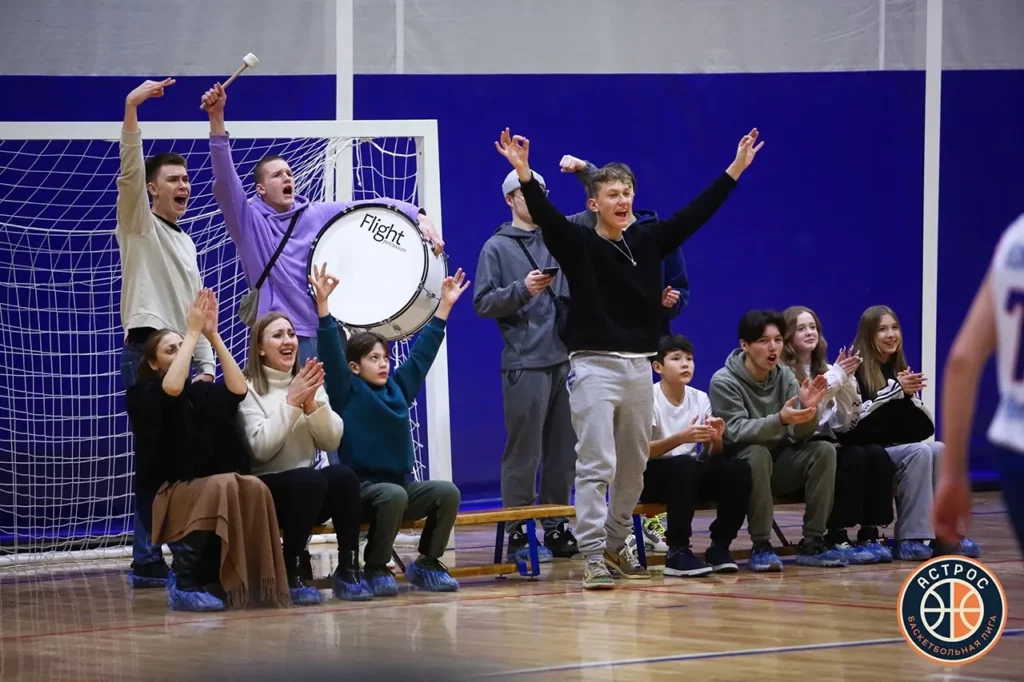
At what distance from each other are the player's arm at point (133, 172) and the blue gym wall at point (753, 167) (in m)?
2.32

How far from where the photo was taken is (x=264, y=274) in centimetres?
585

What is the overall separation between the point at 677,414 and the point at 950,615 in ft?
7.31

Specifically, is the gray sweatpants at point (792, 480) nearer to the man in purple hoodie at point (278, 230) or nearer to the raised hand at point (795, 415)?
the raised hand at point (795, 415)

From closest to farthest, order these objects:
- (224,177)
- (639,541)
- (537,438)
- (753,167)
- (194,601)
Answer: (194,601)
(224,177)
(639,541)
(537,438)
(753,167)

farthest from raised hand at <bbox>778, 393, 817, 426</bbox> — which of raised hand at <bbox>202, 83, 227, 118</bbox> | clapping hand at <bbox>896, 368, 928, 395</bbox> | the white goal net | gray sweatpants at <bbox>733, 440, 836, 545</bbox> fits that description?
raised hand at <bbox>202, 83, 227, 118</bbox>

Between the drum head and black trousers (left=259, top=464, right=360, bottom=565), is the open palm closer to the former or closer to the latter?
the drum head

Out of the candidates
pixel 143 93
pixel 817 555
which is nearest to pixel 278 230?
pixel 143 93

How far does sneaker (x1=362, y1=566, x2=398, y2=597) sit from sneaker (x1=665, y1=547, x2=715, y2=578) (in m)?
1.15

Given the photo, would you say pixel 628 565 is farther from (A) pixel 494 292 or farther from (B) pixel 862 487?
(A) pixel 494 292

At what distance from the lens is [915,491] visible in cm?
617

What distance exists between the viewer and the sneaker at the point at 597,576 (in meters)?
5.38

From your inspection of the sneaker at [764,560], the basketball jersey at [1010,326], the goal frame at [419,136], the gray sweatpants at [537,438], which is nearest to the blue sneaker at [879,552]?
the sneaker at [764,560]

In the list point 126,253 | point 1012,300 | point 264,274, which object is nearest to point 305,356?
point 264,274

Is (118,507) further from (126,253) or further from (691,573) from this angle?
(691,573)
